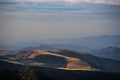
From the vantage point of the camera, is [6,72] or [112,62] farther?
[112,62]

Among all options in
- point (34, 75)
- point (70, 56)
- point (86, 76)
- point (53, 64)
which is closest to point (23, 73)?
point (34, 75)

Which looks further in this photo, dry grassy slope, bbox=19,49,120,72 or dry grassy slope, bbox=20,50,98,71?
dry grassy slope, bbox=19,49,120,72

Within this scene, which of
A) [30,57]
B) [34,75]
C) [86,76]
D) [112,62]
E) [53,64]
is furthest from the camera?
[112,62]

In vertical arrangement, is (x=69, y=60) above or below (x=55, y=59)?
below

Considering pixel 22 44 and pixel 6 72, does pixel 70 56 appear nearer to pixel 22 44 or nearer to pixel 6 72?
pixel 22 44

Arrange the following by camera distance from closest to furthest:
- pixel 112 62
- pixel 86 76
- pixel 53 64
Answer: pixel 86 76 → pixel 53 64 → pixel 112 62

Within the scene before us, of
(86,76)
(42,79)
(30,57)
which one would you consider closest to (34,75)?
(42,79)

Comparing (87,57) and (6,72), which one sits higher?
(6,72)

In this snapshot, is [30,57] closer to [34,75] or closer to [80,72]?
[80,72]

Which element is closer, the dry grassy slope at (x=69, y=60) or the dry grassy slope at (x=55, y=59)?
the dry grassy slope at (x=55, y=59)
